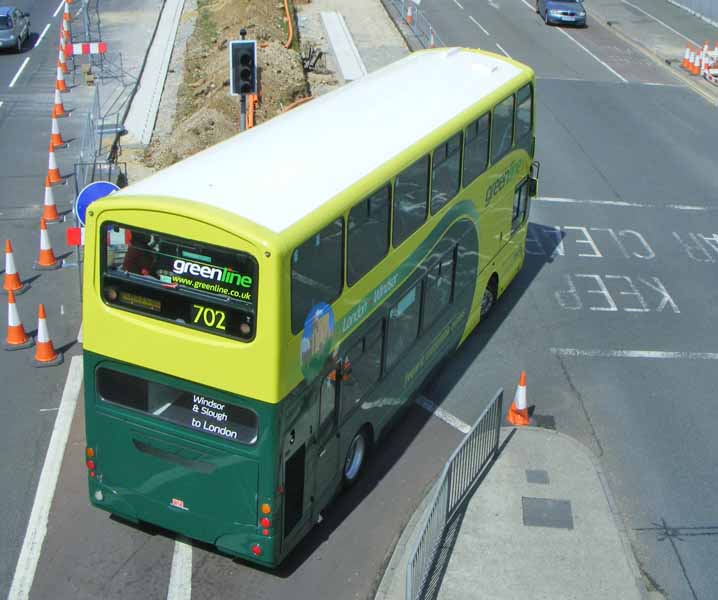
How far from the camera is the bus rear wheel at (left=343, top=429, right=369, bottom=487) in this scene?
10875 mm

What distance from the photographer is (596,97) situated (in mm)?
29156

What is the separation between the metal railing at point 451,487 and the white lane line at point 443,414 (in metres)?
0.77

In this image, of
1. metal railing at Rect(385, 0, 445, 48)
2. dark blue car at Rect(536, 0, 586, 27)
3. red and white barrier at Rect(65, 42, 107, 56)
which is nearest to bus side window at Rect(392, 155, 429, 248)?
red and white barrier at Rect(65, 42, 107, 56)

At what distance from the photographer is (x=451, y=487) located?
33.8 ft

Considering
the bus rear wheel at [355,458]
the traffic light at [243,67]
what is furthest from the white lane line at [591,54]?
the bus rear wheel at [355,458]

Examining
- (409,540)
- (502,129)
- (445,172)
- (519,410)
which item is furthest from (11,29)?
(409,540)

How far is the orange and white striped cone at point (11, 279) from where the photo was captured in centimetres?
1488

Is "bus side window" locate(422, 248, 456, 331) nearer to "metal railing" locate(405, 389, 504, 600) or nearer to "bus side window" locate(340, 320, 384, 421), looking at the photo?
"bus side window" locate(340, 320, 384, 421)

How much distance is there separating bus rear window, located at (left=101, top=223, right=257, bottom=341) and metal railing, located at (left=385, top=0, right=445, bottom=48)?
24.5m

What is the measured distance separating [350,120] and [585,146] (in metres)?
14.5

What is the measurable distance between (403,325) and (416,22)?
2550 centimetres

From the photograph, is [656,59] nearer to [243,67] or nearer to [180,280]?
[243,67]

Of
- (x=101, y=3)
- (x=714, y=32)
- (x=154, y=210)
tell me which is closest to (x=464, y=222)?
(x=154, y=210)

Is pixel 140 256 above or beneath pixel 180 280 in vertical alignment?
above
